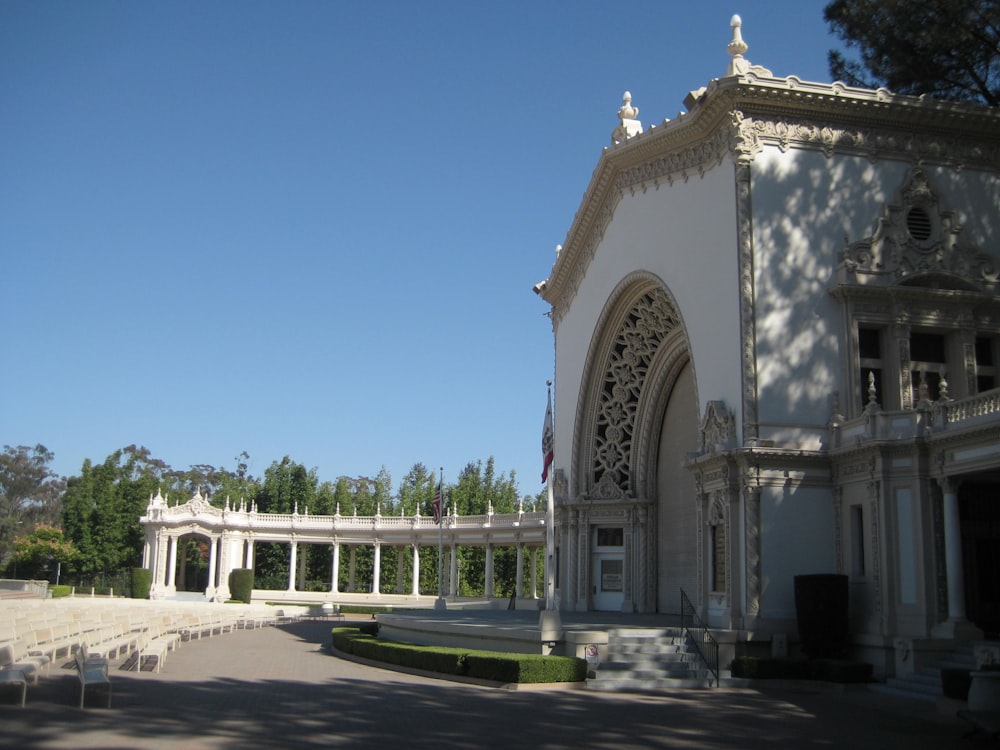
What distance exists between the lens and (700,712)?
722 inches

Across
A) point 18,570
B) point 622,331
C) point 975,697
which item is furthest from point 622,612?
point 18,570

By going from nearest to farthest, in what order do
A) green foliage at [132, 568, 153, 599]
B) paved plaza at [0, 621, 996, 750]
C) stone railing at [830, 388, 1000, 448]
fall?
paved plaza at [0, 621, 996, 750], stone railing at [830, 388, 1000, 448], green foliage at [132, 568, 153, 599]

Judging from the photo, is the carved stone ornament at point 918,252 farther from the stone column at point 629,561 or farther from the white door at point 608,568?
the white door at point 608,568

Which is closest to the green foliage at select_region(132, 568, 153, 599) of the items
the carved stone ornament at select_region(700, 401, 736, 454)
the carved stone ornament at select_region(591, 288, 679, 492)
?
the carved stone ornament at select_region(591, 288, 679, 492)

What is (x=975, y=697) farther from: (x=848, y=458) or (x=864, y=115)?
(x=864, y=115)

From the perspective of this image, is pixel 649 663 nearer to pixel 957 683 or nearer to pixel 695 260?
pixel 957 683

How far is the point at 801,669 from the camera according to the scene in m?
22.7

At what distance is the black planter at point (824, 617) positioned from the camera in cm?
2331

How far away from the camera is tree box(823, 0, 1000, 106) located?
102 ft

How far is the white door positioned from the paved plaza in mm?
15182

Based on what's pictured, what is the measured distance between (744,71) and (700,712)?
17.2 metres

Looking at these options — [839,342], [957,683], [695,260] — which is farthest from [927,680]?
[695,260]

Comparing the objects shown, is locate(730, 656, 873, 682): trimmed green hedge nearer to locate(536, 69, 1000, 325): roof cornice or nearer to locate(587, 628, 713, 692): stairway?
locate(587, 628, 713, 692): stairway

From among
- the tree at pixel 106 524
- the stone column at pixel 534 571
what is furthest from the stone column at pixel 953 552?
the tree at pixel 106 524
